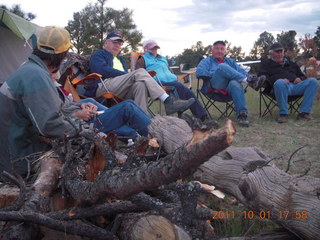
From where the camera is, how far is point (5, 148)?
2656mm

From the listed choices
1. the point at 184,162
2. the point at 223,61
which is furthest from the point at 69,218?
the point at 223,61

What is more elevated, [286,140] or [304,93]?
[304,93]

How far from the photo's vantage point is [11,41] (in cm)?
908

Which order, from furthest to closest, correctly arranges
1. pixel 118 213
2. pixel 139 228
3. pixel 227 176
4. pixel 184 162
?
pixel 227 176 < pixel 118 213 < pixel 139 228 < pixel 184 162

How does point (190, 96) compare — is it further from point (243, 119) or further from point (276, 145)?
point (276, 145)

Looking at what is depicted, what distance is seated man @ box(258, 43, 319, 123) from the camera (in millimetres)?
6352

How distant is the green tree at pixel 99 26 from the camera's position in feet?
62.3

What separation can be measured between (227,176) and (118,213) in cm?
83

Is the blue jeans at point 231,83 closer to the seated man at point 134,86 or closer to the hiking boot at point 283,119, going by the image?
the hiking boot at point 283,119

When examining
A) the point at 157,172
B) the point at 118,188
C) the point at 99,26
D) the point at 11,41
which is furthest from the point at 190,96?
the point at 99,26

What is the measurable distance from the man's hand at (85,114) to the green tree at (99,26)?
52.7 ft

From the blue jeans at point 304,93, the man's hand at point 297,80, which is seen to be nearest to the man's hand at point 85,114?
the blue jeans at point 304,93

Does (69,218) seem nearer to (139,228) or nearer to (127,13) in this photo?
(139,228)

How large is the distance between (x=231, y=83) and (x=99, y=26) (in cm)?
1444
